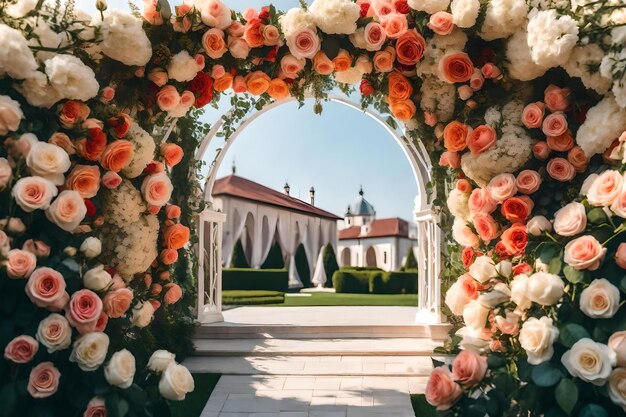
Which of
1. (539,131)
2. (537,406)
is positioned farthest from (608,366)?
(539,131)

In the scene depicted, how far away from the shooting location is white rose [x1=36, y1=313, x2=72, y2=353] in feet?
9.59

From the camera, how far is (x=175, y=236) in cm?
424

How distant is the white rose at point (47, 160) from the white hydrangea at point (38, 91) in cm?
30

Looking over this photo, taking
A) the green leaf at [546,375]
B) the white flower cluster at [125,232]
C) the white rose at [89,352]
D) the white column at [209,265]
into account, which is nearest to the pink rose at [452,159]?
the green leaf at [546,375]

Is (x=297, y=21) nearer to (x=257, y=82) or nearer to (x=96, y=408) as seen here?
(x=257, y=82)

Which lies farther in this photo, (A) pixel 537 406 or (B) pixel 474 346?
(B) pixel 474 346

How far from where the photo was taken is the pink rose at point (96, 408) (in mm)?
3014

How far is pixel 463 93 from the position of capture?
3.67m

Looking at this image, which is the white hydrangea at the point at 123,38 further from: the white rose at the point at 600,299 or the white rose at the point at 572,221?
the white rose at the point at 600,299

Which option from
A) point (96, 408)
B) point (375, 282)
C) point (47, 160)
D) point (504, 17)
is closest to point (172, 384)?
point (96, 408)

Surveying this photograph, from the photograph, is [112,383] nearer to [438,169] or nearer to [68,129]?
[68,129]

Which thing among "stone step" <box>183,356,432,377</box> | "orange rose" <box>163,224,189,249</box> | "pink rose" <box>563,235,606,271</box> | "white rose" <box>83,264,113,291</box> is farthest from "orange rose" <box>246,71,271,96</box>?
"stone step" <box>183,356,432,377</box>

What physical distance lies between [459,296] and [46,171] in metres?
2.53

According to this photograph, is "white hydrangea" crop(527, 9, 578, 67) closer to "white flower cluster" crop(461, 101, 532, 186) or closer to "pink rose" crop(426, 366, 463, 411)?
"white flower cluster" crop(461, 101, 532, 186)
